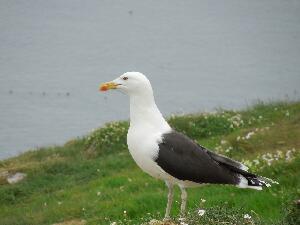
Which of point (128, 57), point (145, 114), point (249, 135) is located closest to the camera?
point (145, 114)

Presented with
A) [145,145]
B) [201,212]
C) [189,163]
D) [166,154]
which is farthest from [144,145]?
[201,212]

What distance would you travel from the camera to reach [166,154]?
29.0ft

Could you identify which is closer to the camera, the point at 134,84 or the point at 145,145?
the point at 145,145

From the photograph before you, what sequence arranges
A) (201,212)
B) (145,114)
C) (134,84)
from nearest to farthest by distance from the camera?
(201,212) → (145,114) → (134,84)

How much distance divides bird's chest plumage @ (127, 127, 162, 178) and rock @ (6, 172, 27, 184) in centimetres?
813

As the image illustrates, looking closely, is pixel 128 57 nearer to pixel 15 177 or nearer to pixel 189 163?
pixel 15 177

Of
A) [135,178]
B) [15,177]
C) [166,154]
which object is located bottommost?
[15,177]

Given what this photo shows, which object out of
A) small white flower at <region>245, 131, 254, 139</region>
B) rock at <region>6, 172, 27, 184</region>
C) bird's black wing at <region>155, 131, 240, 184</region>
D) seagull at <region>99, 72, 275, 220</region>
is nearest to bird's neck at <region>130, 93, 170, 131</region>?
seagull at <region>99, 72, 275, 220</region>

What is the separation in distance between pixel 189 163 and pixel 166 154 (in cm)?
35

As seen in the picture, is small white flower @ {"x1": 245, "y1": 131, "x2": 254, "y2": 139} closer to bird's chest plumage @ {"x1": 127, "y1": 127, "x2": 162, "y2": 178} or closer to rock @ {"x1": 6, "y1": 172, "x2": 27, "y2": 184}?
rock @ {"x1": 6, "y1": 172, "x2": 27, "y2": 184}

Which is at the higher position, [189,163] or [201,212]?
[189,163]

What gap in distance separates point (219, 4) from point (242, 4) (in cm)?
128

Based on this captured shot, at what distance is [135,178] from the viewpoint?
14305mm

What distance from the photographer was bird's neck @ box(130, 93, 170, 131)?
894 cm
